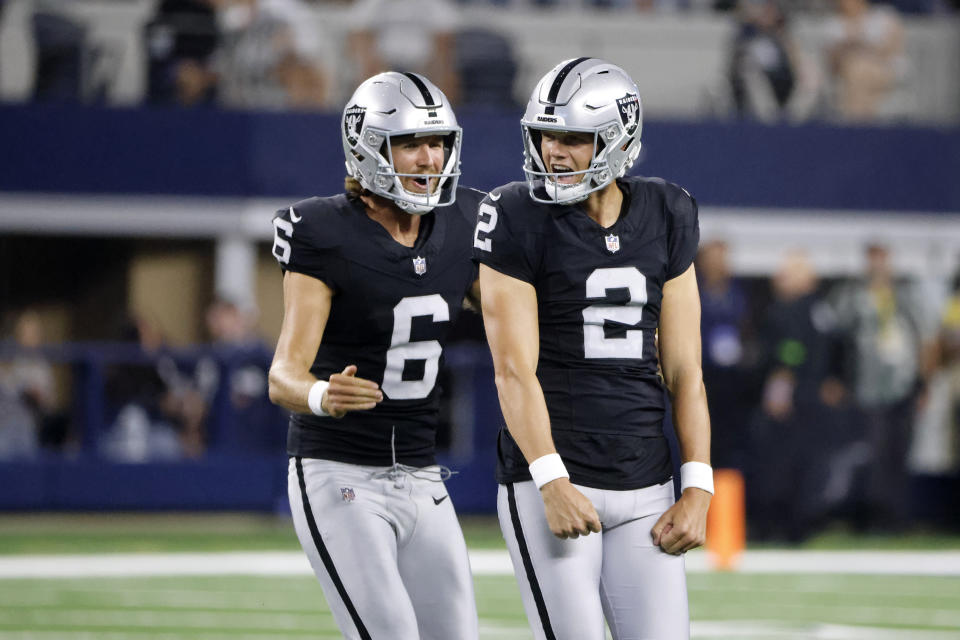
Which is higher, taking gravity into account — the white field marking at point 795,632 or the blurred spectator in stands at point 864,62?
the blurred spectator in stands at point 864,62

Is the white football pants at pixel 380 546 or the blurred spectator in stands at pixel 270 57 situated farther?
the blurred spectator in stands at pixel 270 57

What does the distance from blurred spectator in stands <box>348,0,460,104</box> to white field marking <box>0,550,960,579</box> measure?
3.91 meters

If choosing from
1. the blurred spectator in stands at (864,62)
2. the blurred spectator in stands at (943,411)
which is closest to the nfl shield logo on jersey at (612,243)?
the blurred spectator in stands at (943,411)

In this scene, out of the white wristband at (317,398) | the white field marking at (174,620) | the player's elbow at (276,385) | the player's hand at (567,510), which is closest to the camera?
the player's hand at (567,510)

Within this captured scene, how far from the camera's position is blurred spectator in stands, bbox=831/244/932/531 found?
10.9 metres

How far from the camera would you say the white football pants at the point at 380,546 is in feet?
13.1

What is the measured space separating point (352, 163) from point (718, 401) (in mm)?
6181

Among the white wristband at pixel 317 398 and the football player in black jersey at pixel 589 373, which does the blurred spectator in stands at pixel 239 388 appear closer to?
the white wristband at pixel 317 398

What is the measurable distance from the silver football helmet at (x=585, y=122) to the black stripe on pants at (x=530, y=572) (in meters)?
0.70

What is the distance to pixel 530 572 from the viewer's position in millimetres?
3738

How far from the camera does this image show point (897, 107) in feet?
43.5

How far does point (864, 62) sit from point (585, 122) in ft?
32.2

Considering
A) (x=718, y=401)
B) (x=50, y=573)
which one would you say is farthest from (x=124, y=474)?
(x=718, y=401)

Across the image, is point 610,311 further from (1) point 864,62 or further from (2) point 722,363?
(1) point 864,62
